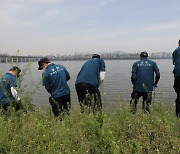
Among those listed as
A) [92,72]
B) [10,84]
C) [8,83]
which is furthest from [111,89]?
[10,84]

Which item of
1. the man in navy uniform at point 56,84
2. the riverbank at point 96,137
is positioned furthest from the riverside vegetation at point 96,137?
the man in navy uniform at point 56,84

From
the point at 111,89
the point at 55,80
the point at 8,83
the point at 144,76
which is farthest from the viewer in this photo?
the point at 111,89

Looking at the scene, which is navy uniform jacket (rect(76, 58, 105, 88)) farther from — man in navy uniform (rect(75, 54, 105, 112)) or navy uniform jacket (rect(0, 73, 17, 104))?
navy uniform jacket (rect(0, 73, 17, 104))

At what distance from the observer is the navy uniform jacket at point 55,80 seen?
686 cm

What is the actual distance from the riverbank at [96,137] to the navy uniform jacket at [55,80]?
1.75m

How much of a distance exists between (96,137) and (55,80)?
10.0ft

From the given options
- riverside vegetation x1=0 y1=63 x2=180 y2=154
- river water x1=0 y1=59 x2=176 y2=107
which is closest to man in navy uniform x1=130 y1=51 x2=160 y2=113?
river water x1=0 y1=59 x2=176 y2=107

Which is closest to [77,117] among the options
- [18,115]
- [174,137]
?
[18,115]

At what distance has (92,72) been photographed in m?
7.17

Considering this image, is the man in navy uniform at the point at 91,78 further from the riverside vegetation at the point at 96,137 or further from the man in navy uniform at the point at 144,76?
the riverside vegetation at the point at 96,137

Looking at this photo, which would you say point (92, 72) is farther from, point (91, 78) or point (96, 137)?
point (96, 137)

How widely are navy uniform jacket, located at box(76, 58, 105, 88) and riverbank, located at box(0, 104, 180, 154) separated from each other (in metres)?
1.98

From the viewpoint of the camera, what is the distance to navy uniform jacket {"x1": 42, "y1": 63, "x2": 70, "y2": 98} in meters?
6.86

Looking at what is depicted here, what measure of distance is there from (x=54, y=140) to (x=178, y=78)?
3.89m
